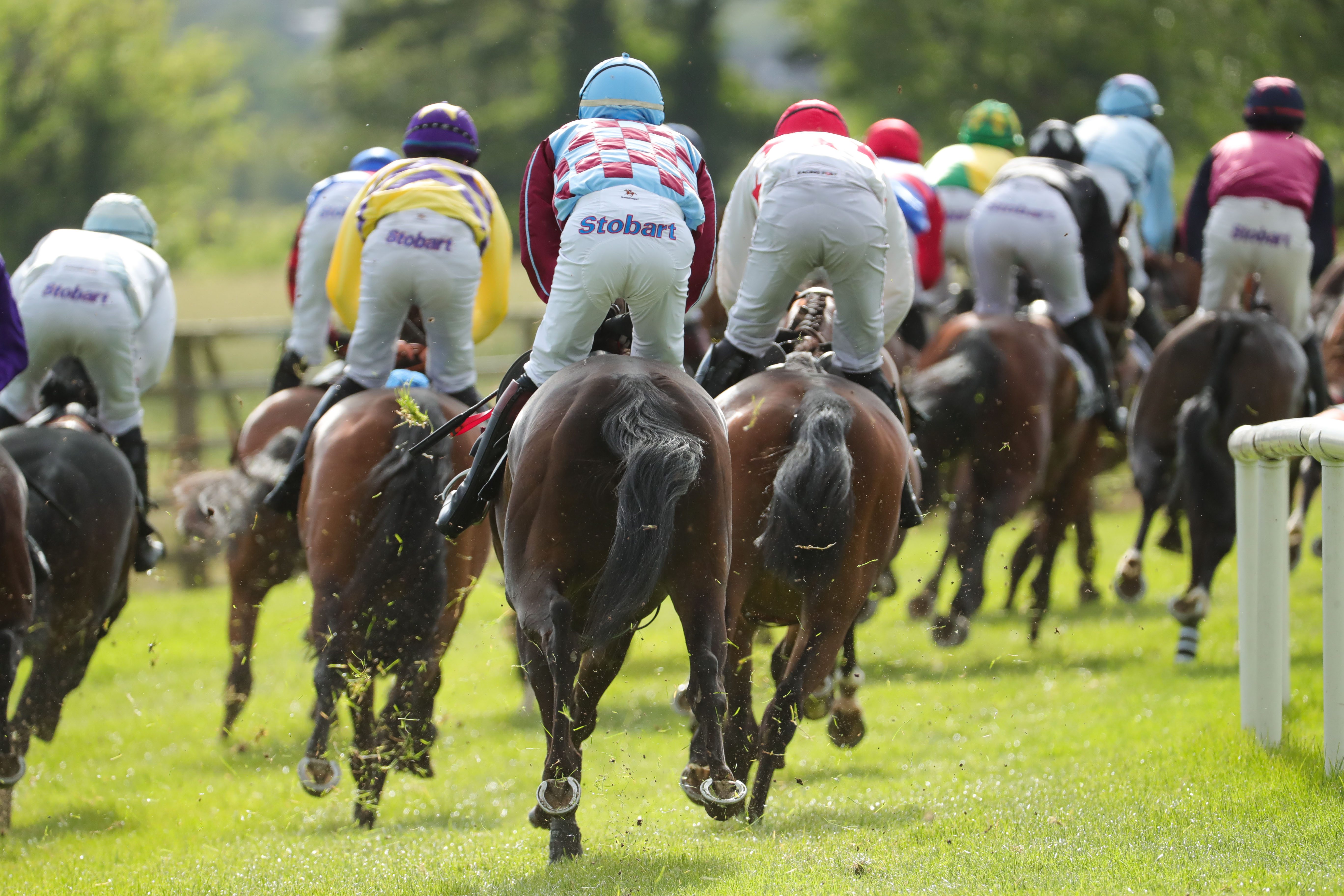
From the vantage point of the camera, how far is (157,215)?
108 feet

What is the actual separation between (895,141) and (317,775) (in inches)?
241

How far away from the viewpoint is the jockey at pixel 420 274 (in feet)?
21.2

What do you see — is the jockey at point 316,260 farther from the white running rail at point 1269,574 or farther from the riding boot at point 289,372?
the white running rail at point 1269,574

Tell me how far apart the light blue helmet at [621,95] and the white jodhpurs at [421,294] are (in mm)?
1356

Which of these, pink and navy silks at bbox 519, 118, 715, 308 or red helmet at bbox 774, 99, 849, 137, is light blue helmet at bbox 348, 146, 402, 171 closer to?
red helmet at bbox 774, 99, 849, 137

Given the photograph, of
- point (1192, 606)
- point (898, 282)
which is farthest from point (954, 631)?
point (898, 282)

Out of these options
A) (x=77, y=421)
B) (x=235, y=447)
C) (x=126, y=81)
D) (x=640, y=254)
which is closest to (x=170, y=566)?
(x=235, y=447)

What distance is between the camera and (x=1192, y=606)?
26.5 feet

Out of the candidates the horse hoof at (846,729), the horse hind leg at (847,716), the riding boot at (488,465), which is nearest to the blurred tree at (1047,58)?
the horse hind leg at (847,716)

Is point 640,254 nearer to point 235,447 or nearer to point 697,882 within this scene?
point 697,882

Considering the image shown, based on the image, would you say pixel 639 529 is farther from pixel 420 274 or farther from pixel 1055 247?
pixel 1055 247

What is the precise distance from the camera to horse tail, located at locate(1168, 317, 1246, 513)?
826 cm

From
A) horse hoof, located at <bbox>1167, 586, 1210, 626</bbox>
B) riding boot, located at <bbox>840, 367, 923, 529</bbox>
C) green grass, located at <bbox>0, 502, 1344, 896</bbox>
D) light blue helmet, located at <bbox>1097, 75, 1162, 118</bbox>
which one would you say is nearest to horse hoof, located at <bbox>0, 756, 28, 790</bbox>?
green grass, located at <bbox>0, 502, 1344, 896</bbox>

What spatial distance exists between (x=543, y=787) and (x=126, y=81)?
29878 millimetres
